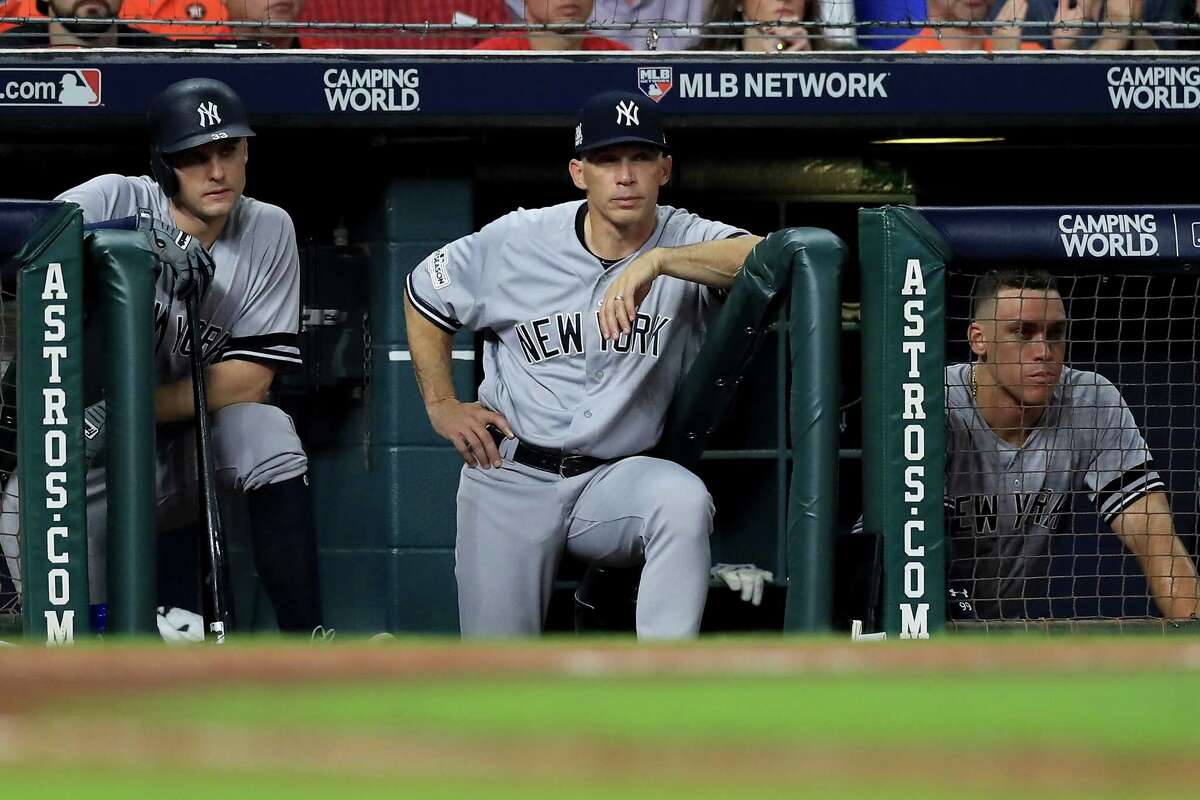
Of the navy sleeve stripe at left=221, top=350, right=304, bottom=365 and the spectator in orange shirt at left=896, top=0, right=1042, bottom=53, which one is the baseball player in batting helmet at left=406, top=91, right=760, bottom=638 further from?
the spectator in orange shirt at left=896, top=0, right=1042, bottom=53

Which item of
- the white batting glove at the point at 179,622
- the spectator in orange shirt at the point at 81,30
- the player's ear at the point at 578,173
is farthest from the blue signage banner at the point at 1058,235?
the spectator in orange shirt at the point at 81,30

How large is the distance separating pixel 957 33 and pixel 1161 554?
93.1 inches

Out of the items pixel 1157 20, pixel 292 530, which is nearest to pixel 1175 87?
pixel 1157 20

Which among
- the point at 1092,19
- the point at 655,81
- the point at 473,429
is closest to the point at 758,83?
the point at 655,81

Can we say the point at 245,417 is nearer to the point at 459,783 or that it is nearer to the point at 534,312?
the point at 534,312

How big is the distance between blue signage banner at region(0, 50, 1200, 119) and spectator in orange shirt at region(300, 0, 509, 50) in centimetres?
16

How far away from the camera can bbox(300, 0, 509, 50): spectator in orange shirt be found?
6023 mm

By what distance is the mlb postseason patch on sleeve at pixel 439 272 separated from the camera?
4793 millimetres

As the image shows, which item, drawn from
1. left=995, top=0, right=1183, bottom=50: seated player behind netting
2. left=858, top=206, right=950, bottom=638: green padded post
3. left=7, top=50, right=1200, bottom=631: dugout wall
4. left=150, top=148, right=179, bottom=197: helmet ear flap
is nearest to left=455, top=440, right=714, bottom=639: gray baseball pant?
left=858, top=206, right=950, bottom=638: green padded post

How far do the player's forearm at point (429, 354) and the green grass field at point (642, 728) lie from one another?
2.49 metres

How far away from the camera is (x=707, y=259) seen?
14.4 ft

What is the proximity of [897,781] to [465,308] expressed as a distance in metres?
3.11

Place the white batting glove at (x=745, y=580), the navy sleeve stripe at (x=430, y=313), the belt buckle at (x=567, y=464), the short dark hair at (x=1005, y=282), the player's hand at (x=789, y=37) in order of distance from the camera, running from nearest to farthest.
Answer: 1. the short dark hair at (x=1005, y=282)
2. the belt buckle at (x=567, y=464)
3. the navy sleeve stripe at (x=430, y=313)
4. the player's hand at (x=789, y=37)
5. the white batting glove at (x=745, y=580)

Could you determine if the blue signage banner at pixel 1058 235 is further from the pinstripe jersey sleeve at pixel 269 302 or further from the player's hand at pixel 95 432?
the player's hand at pixel 95 432
